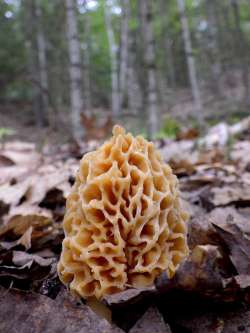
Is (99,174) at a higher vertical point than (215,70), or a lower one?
lower

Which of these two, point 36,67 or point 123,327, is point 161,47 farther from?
point 123,327

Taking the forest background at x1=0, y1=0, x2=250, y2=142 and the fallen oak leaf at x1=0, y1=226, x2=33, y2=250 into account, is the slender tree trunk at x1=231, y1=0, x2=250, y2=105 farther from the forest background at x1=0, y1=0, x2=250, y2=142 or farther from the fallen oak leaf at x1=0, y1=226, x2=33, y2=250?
the fallen oak leaf at x1=0, y1=226, x2=33, y2=250

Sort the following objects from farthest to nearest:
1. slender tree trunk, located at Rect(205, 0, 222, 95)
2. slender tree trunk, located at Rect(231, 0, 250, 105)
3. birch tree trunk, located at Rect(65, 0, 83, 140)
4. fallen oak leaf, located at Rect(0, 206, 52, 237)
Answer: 1. slender tree trunk, located at Rect(205, 0, 222, 95)
2. slender tree trunk, located at Rect(231, 0, 250, 105)
3. birch tree trunk, located at Rect(65, 0, 83, 140)
4. fallen oak leaf, located at Rect(0, 206, 52, 237)

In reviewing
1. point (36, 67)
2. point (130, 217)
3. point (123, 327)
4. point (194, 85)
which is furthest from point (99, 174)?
point (36, 67)

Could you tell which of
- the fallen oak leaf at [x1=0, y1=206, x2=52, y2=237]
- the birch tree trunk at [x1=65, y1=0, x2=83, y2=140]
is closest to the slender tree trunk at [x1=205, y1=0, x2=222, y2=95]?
the birch tree trunk at [x1=65, y1=0, x2=83, y2=140]

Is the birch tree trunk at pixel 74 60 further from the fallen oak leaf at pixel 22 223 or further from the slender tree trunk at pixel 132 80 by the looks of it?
the slender tree trunk at pixel 132 80

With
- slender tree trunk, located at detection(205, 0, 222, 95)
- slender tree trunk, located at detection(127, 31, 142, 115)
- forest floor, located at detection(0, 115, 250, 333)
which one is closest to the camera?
forest floor, located at detection(0, 115, 250, 333)

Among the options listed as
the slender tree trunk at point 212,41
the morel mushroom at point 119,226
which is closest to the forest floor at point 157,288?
the morel mushroom at point 119,226

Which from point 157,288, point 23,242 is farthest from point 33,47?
point 157,288

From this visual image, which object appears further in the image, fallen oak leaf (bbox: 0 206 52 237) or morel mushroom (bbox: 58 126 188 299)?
fallen oak leaf (bbox: 0 206 52 237)
